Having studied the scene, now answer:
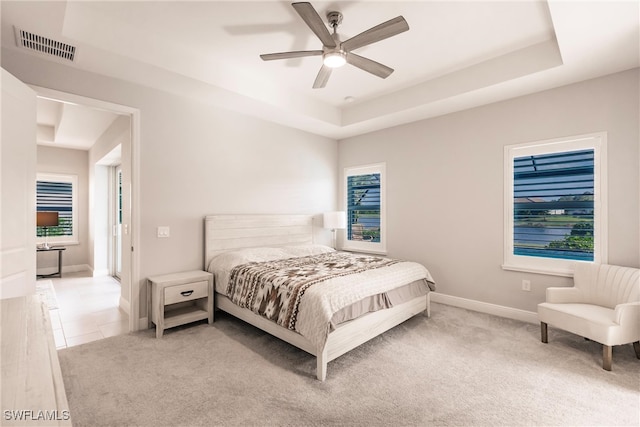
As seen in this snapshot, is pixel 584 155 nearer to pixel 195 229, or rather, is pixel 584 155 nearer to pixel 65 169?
pixel 195 229

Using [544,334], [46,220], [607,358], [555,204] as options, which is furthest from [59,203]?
[607,358]

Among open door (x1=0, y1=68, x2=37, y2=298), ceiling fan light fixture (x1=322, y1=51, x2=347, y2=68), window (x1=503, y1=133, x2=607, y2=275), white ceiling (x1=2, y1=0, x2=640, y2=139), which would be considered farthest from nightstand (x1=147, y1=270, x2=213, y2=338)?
window (x1=503, y1=133, x2=607, y2=275)

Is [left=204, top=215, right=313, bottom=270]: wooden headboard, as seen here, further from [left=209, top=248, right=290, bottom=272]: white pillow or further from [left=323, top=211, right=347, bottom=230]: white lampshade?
[left=323, top=211, right=347, bottom=230]: white lampshade

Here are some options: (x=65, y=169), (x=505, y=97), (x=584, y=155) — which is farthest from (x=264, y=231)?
(x=65, y=169)

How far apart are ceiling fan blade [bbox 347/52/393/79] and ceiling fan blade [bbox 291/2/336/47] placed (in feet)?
0.75

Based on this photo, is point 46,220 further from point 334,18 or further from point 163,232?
point 334,18

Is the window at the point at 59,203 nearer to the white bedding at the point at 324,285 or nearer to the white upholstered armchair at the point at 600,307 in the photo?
the white bedding at the point at 324,285

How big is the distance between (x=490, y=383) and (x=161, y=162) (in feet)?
12.4

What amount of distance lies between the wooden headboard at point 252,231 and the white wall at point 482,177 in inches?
56.5

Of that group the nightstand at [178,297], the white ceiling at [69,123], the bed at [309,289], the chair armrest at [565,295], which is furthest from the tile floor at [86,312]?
the chair armrest at [565,295]

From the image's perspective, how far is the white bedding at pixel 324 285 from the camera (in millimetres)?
2365

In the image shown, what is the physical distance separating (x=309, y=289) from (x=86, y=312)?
→ 10.5 ft

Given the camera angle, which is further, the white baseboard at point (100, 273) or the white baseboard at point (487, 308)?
the white baseboard at point (100, 273)

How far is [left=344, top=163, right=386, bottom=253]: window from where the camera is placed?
201 inches
